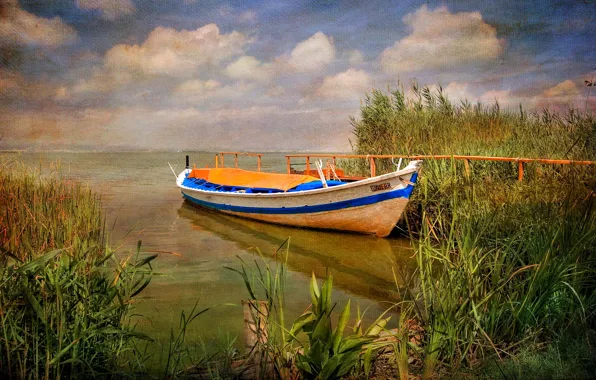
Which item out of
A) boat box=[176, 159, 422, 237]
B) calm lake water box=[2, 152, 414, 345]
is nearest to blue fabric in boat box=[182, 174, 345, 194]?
boat box=[176, 159, 422, 237]

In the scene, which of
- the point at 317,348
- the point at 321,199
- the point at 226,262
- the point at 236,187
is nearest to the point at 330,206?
the point at 321,199

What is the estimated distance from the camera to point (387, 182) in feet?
14.1

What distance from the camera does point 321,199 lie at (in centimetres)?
476

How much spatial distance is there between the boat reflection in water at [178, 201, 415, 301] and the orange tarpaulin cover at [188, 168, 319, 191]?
0.48 meters

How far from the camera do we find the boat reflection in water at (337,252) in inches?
125

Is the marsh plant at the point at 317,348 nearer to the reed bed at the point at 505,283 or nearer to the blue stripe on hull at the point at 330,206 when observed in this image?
the reed bed at the point at 505,283

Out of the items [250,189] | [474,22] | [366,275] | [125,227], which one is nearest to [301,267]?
[366,275]

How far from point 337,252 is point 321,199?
78 cm

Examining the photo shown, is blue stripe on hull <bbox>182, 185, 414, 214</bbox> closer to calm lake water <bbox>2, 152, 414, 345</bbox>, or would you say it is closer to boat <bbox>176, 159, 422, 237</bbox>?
boat <bbox>176, 159, 422, 237</bbox>

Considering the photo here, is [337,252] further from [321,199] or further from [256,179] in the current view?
[256,179]

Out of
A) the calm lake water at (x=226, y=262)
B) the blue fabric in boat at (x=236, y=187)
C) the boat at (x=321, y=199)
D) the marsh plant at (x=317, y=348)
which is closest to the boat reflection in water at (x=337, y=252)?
the calm lake water at (x=226, y=262)

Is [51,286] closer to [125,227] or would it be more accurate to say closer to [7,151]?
[7,151]

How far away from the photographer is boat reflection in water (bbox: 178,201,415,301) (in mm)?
3170

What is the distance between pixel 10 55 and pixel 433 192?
3.72 meters
